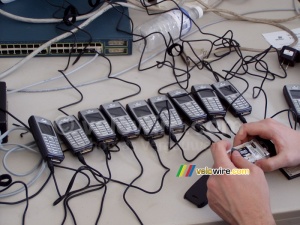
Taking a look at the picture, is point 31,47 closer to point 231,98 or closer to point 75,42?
point 75,42

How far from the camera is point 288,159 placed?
875 mm

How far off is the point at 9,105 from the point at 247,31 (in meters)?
0.75

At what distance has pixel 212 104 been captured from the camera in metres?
1.03

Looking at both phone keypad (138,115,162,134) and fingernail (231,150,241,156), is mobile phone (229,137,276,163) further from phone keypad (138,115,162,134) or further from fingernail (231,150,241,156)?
phone keypad (138,115,162,134)

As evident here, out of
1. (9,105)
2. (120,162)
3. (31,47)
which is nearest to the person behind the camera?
(120,162)

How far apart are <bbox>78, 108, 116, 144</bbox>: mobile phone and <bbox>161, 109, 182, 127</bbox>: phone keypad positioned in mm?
121

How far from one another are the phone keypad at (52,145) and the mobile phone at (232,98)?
407 millimetres

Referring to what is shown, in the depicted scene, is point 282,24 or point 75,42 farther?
point 282,24

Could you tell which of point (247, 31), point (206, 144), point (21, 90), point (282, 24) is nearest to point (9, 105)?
point (21, 90)

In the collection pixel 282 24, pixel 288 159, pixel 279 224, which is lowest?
pixel 279 224

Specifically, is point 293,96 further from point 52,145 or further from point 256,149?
point 52,145

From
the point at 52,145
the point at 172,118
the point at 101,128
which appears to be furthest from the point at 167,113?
the point at 52,145

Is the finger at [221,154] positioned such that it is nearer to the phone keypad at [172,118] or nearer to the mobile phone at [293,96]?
the phone keypad at [172,118]

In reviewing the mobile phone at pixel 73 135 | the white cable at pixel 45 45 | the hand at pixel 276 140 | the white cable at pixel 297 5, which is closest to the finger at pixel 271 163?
the hand at pixel 276 140
